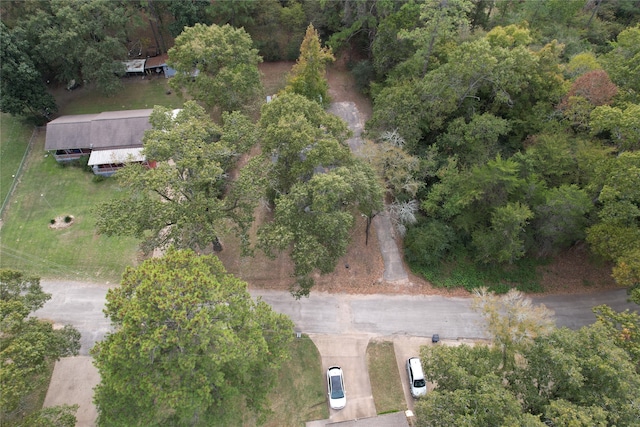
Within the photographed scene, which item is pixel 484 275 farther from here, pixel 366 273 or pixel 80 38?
pixel 80 38

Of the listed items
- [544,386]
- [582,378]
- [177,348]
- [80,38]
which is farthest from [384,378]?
[80,38]

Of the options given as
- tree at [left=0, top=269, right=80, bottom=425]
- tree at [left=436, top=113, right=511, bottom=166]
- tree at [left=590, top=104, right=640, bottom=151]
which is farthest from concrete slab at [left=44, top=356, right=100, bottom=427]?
tree at [left=590, top=104, right=640, bottom=151]

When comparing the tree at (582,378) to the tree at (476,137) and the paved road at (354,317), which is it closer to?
the paved road at (354,317)

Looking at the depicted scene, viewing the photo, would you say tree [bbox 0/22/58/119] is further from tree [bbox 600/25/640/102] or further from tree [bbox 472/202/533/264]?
tree [bbox 600/25/640/102]

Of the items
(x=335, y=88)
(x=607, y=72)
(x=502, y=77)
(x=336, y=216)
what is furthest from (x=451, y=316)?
(x=335, y=88)

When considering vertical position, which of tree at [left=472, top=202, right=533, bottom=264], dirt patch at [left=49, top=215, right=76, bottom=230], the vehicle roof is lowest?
the vehicle roof

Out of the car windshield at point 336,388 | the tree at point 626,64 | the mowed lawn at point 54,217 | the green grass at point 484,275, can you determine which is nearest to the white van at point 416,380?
the car windshield at point 336,388
